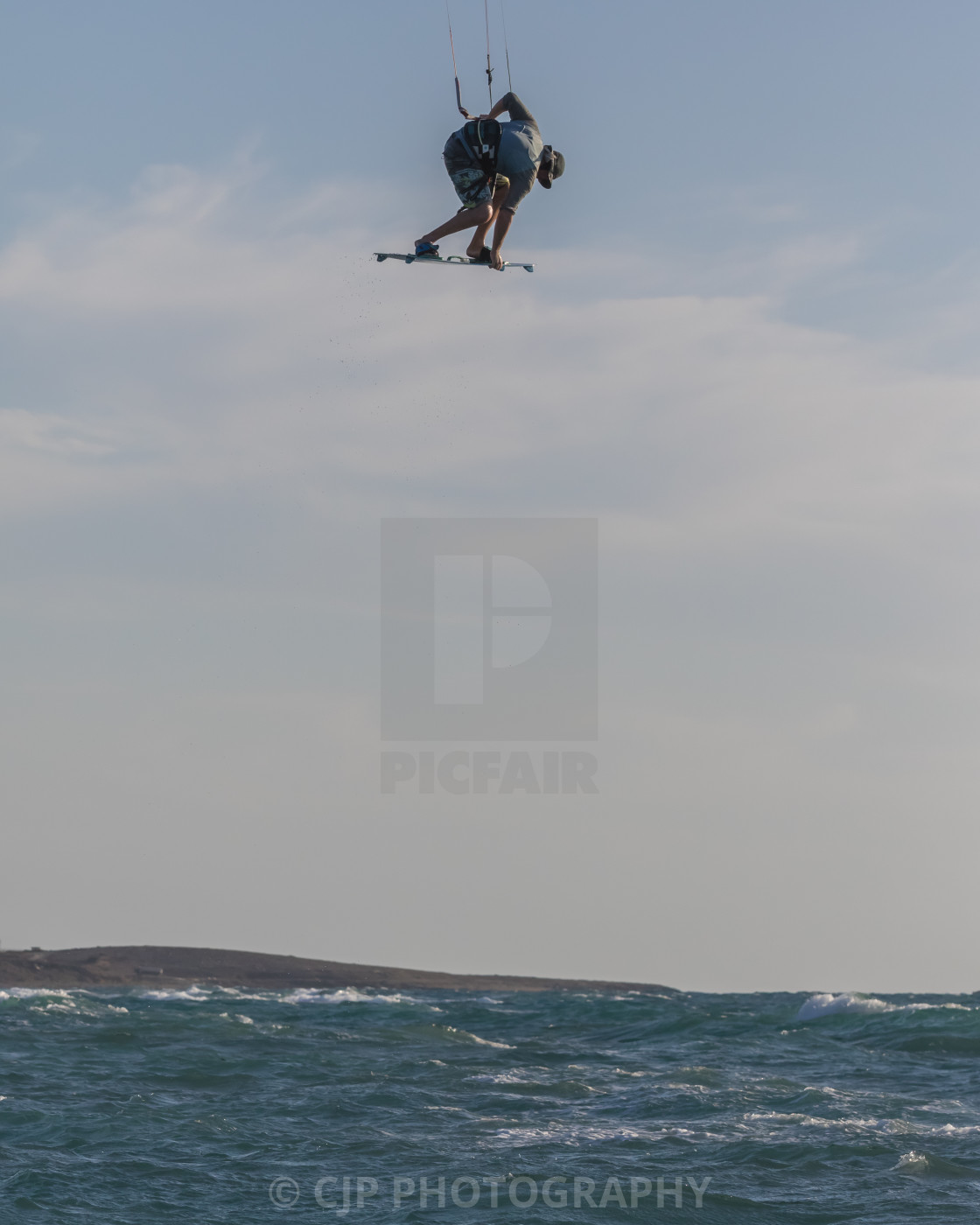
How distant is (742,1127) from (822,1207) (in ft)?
33.6

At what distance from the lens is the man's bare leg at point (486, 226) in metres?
18.7

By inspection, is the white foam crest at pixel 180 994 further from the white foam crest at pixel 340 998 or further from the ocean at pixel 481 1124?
the ocean at pixel 481 1124

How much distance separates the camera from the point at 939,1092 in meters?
47.5

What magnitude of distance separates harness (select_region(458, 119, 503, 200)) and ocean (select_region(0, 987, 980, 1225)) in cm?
2172

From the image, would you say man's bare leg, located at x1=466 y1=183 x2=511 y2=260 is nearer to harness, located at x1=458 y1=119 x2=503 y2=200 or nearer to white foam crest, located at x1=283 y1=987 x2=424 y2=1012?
harness, located at x1=458 y1=119 x2=503 y2=200

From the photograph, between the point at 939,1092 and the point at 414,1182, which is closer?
the point at 414,1182

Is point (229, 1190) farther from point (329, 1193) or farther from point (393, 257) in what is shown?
point (393, 257)

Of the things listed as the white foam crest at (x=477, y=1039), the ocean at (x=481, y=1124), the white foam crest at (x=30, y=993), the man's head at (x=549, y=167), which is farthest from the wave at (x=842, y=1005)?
the man's head at (x=549, y=167)

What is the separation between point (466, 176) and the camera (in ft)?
60.6

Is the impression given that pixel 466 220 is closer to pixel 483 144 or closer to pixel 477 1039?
pixel 483 144

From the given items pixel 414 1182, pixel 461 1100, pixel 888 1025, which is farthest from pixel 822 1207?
pixel 888 1025

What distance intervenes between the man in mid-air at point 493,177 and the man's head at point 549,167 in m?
0.24

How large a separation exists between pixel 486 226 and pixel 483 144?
3.86 ft

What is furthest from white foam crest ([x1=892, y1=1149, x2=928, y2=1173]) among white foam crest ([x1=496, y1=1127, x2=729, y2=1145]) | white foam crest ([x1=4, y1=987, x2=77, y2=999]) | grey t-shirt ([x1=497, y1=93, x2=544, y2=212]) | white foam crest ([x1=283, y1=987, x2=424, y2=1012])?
white foam crest ([x1=4, y1=987, x2=77, y2=999])
